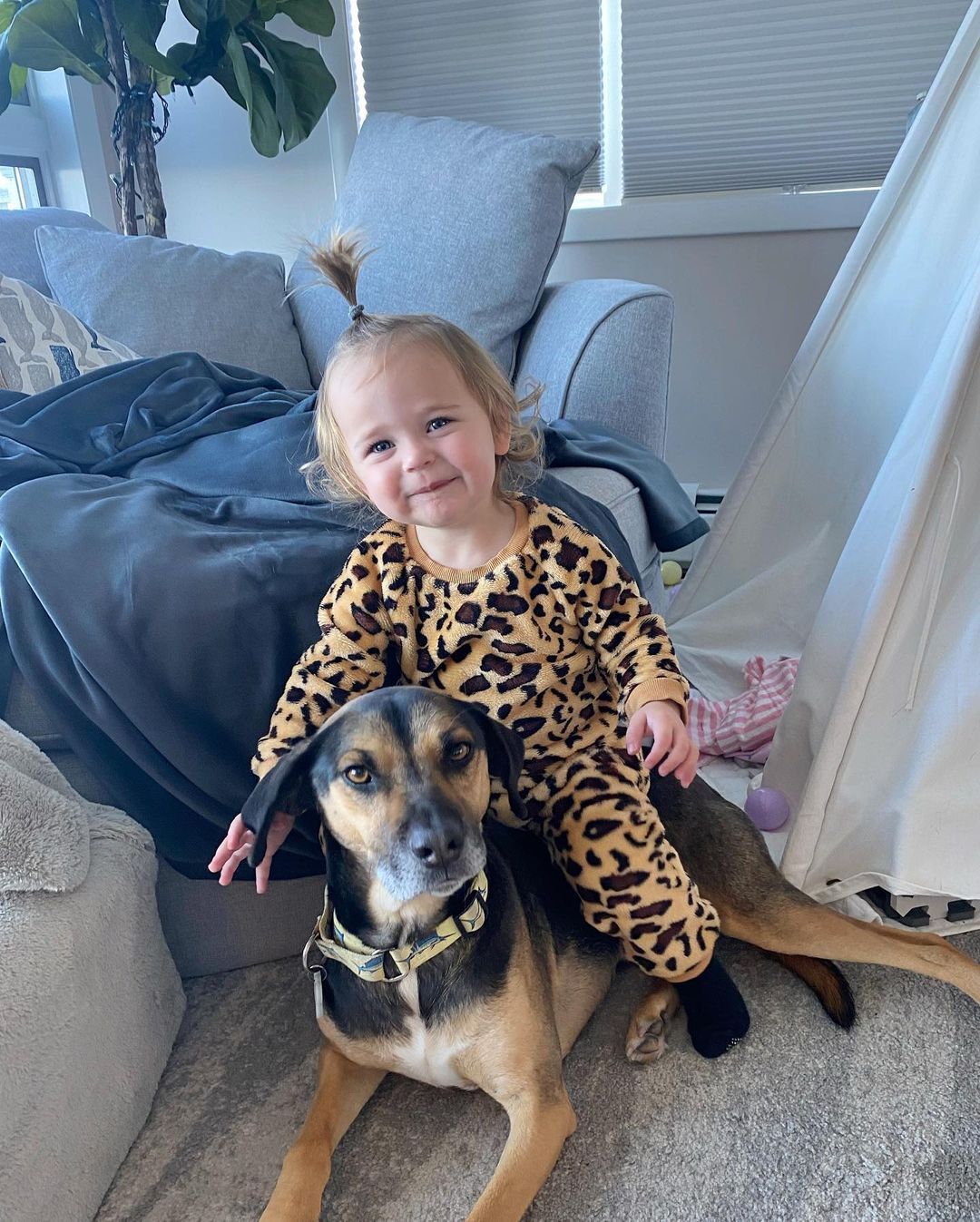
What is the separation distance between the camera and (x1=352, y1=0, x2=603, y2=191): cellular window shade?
2730mm

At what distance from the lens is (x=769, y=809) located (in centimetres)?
155

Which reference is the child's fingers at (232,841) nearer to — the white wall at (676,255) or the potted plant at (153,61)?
the potted plant at (153,61)

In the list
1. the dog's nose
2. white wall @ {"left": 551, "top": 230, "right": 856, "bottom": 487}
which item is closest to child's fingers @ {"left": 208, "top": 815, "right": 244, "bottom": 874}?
the dog's nose

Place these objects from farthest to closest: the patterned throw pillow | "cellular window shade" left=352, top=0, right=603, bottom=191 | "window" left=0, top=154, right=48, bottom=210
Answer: "window" left=0, top=154, right=48, bottom=210 → "cellular window shade" left=352, top=0, right=603, bottom=191 → the patterned throw pillow

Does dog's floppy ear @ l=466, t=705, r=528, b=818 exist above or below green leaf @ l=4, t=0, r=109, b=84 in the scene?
below

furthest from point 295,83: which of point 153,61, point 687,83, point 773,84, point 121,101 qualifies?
point 773,84

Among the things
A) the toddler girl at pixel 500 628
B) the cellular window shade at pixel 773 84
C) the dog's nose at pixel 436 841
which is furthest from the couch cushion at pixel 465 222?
the dog's nose at pixel 436 841

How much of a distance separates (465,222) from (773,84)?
110 cm

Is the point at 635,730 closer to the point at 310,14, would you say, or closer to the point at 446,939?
the point at 446,939

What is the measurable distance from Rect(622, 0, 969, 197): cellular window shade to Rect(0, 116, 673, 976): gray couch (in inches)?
28.3

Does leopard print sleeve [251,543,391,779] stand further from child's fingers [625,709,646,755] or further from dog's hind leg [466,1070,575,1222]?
dog's hind leg [466,1070,575,1222]

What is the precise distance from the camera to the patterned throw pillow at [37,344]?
191 cm

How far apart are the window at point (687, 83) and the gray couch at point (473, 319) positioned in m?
0.53

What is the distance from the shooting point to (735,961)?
Answer: 1.38m
